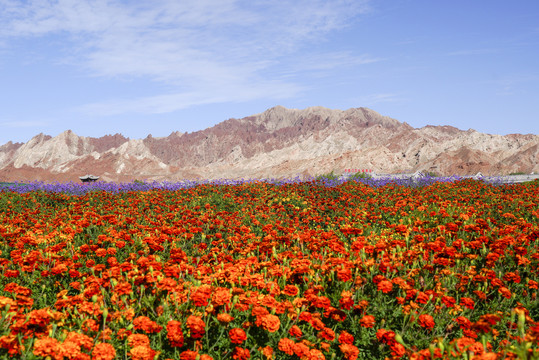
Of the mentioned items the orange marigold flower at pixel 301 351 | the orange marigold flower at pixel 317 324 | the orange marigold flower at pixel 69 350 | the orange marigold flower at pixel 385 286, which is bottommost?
the orange marigold flower at pixel 301 351

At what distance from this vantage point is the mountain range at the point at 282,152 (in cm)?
5016

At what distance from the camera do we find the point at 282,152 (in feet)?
266

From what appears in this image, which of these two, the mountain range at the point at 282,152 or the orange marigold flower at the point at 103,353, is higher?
the mountain range at the point at 282,152

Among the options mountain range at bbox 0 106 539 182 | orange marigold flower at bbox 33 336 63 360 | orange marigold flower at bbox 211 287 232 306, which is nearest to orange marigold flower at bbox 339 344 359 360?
A: orange marigold flower at bbox 211 287 232 306

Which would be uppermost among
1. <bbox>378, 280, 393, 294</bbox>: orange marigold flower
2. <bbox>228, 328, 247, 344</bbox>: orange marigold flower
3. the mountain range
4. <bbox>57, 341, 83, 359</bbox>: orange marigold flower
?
the mountain range

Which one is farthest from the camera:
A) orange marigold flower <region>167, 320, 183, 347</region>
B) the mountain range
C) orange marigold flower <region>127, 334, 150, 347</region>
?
the mountain range

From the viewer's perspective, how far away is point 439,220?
8531 millimetres

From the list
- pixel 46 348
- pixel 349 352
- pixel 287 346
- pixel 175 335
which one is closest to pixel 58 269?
pixel 46 348

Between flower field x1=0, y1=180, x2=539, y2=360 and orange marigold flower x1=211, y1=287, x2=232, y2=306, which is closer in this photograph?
flower field x1=0, y1=180, x2=539, y2=360

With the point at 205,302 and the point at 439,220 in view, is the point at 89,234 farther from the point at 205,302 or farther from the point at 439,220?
the point at 439,220

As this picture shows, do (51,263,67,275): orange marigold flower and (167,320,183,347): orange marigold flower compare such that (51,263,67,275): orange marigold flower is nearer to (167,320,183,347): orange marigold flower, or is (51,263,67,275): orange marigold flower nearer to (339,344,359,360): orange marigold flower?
(167,320,183,347): orange marigold flower

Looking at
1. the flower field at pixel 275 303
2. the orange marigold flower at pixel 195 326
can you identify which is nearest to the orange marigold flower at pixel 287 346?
the flower field at pixel 275 303

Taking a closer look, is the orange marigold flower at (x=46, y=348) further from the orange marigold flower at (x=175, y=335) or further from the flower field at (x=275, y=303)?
the orange marigold flower at (x=175, y=335)

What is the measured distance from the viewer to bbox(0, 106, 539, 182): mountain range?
5016cm
